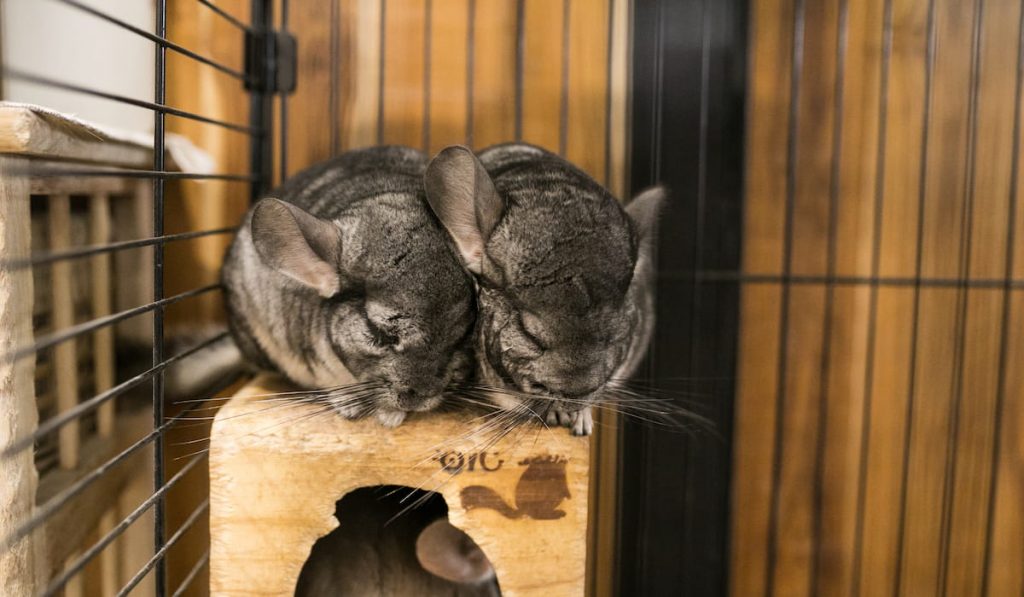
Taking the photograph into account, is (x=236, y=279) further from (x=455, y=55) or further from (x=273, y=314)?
(x=455, y=55)

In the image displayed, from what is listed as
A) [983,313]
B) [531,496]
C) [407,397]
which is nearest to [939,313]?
[983,313]

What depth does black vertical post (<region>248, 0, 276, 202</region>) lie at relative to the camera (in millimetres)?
1691

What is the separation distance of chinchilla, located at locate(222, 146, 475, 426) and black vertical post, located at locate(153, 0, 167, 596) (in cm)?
16

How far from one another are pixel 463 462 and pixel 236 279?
58 centimetres

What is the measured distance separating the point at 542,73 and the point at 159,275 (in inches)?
34.2

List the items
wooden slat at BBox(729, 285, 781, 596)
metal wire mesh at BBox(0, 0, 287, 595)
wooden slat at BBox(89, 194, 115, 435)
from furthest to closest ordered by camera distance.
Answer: wooden slat at BBox(729, 285, 781, 596)
wooden slat at BBox(89, 194, 115, 435)
metal wire mesh at BBox(0, 0, 287, 595)

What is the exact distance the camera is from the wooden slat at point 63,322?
1.35 metres

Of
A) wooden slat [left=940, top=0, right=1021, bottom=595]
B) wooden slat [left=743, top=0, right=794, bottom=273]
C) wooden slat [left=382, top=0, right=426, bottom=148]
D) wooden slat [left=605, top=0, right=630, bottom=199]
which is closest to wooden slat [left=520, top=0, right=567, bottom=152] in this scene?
wooden slat [left=605, top=0, right=630, bottom=199]

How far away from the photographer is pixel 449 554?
1.39 metres

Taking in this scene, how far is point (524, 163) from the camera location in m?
1.29

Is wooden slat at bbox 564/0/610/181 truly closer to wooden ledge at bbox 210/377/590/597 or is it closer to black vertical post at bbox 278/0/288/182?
black vertical post at bbox 278/0/288/182

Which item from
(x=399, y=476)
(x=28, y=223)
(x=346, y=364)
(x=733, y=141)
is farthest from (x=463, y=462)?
(x=733, y=141)

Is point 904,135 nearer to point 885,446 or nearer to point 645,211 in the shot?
point 885,446

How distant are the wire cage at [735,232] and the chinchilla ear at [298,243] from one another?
1.72ft
